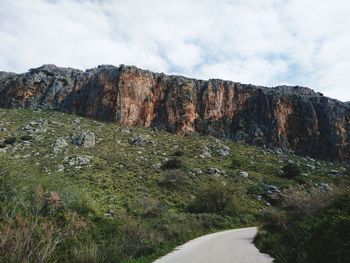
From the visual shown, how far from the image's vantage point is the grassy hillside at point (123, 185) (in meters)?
14.0

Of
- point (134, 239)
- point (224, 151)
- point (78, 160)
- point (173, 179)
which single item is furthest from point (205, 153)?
point (134, 239)

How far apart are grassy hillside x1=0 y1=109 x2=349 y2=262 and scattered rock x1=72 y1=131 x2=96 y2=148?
356 mm

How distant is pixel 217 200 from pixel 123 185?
454 inches

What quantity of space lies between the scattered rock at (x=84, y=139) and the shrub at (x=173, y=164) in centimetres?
1258

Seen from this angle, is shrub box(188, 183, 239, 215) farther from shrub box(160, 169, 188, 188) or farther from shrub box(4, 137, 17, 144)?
shrub box(4, 137, 17, 144)

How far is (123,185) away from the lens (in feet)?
147

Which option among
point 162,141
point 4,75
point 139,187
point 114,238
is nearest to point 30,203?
point 114,238

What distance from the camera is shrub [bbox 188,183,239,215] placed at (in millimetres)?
40906

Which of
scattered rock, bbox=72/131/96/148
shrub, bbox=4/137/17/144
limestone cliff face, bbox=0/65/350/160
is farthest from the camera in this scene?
limestone cliff face, bbox=0/65/350/160

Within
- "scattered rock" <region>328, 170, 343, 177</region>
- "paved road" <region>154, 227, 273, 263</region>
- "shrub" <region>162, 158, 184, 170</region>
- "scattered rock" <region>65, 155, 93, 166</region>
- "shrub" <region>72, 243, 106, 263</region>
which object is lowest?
"paved road" <region>154, 227, 273, 263</region>

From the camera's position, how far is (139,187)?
44812 mm

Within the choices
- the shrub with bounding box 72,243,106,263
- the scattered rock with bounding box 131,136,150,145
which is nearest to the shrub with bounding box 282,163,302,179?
the scattered rock with bounding box 131,136,150,145

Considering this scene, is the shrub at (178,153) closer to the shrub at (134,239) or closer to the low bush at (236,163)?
the low bush at (236,163)

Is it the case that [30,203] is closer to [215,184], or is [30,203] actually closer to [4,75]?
[215,184]
